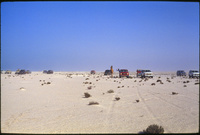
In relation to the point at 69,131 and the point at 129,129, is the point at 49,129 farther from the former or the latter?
the point at 129,129

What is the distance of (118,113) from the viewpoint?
28.5 ft

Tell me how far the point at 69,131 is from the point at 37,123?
5.54 ft

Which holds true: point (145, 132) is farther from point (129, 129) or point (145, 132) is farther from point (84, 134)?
point (84, 134)

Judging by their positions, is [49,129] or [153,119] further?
[153,119]

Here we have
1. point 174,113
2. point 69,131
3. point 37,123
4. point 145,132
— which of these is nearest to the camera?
point 145,132

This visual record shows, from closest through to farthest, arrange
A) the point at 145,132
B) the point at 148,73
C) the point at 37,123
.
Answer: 1. the point at 145,132
2. the point at 37,123
3. the point at 148,73

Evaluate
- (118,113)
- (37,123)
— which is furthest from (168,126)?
(37,123)

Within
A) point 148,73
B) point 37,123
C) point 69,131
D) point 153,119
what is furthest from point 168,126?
point 148,73

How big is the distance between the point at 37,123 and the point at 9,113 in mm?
2502

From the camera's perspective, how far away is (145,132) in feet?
19.0

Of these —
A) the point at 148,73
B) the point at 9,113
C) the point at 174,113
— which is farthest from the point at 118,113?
the point at 148,73

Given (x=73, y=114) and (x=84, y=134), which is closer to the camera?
(x=84, y=134)

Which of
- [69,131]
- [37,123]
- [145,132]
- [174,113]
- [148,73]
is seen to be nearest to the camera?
[145,132]

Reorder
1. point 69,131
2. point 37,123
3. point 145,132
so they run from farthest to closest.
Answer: point 37,123, point 69,131, point 145,132
